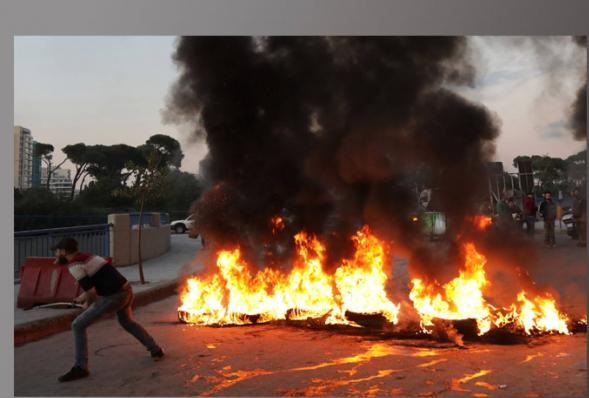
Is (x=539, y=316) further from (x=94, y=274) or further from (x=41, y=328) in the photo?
(x=41, y=328)

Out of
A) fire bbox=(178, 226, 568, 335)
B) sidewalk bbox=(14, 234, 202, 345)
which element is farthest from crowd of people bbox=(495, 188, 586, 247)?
sidewalk bbox=(14, 234, 202, 345)

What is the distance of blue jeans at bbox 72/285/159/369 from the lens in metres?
5.17

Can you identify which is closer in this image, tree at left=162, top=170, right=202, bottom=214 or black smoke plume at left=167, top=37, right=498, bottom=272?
black smoke plume at left=167, top=37, right=498, bottom=272

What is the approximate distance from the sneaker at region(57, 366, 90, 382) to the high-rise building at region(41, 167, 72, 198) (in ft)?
20.3

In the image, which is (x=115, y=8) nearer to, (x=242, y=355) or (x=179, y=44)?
(x=179, y=44)

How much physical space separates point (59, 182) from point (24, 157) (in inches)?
255

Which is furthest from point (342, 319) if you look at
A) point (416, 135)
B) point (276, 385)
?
point (416, 135)

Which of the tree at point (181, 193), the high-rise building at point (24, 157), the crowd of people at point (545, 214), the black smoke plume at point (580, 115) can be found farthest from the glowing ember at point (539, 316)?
the tree at point (181, 193)

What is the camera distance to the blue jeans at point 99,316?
517cm

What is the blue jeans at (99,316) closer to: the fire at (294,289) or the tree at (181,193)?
the fire at (294,289)

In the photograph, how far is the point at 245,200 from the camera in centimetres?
807

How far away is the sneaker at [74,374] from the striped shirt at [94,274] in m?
0.73

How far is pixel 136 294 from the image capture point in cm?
912

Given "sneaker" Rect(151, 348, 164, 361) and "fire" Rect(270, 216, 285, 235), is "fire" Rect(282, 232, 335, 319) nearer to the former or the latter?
"fire" Rect(270, 216, 285, 235)
